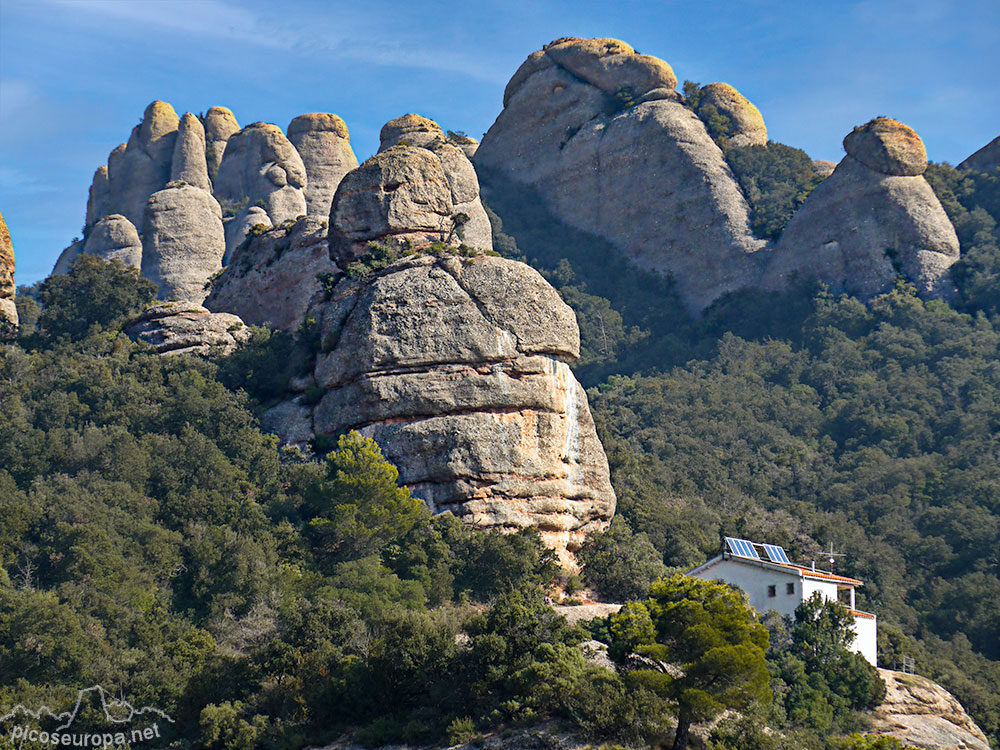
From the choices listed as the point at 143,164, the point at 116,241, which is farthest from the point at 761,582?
the point at 143,164

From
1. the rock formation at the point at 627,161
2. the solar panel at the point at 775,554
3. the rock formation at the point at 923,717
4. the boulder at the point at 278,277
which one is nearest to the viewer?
the rock formation at the point at 923,717

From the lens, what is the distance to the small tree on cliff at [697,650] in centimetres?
2967

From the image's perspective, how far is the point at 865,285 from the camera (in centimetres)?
7656

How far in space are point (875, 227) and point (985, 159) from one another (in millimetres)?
17180

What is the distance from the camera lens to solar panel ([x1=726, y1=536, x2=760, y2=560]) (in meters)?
44.7

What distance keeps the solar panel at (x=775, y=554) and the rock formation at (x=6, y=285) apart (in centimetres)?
3261

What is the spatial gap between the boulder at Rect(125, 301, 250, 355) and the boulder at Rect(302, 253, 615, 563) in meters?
6.77

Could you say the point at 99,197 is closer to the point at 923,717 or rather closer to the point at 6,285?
the point at 6,285

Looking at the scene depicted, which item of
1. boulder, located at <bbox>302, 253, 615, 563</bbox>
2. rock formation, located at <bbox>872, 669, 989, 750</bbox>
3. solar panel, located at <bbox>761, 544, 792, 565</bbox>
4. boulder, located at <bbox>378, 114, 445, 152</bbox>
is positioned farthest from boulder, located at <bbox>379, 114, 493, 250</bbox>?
rock formation, located at <bbox>872, 669, 989, 750</bbox>

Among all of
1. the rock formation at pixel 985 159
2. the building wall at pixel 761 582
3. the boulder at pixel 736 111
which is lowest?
the building wall at pixel 761 582

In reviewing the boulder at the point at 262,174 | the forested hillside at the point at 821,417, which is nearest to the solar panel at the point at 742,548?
the forested hillside at the point at 821,417

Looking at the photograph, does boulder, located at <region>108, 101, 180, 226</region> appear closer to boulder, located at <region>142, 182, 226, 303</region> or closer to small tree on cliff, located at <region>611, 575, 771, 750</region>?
boulder, located at <region>142, 182, 226, 303</region>

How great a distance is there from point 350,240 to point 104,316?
13.1 metres

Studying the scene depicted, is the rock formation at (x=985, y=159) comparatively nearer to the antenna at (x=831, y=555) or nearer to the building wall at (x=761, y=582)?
the antenna at (x=831, y=555)
